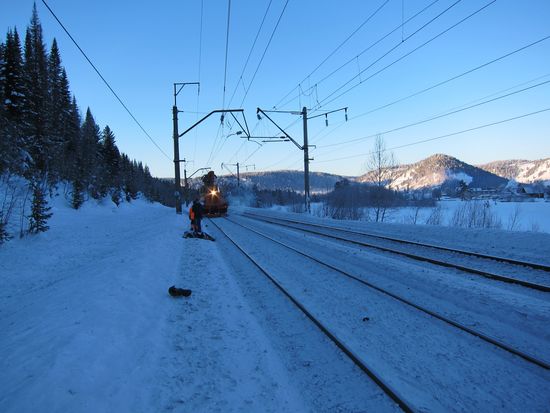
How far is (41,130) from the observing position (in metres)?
42.1

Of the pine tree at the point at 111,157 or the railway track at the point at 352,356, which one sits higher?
the pine tree at the point at 111,157

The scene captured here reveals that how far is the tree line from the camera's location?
1157 inches

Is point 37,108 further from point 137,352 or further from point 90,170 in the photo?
point 137,352

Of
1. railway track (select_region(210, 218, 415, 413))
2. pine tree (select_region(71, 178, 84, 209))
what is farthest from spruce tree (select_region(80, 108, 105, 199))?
railway track (select_region(210, 218, 415, 413))

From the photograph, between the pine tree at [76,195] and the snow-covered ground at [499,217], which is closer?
the snow-covered ground at [499,217]

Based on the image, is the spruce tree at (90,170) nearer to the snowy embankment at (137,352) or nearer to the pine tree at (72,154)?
the pine tree at (72,154)

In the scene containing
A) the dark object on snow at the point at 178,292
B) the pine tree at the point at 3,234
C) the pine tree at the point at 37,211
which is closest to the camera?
the dark object on snow at the point at 178,292

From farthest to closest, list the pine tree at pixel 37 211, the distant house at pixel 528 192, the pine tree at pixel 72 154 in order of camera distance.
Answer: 1. the distant house at pixel 528 192
2. the pine tree at pixel 72 154
3. the pine tree at pixel 37 211

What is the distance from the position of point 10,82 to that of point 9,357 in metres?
47.3

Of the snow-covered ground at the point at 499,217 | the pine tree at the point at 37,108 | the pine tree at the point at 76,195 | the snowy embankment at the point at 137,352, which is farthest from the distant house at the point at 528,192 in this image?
the snowy embankment at the point at 137,352

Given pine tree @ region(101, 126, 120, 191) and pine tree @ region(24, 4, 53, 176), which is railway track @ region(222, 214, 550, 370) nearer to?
pine tree @ region(24, 4, 53, 176)

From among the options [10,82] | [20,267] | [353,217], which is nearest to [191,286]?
[20,267]

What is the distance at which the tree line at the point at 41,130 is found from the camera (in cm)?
2938

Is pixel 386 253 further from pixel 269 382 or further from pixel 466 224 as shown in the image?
pixel 466 224
